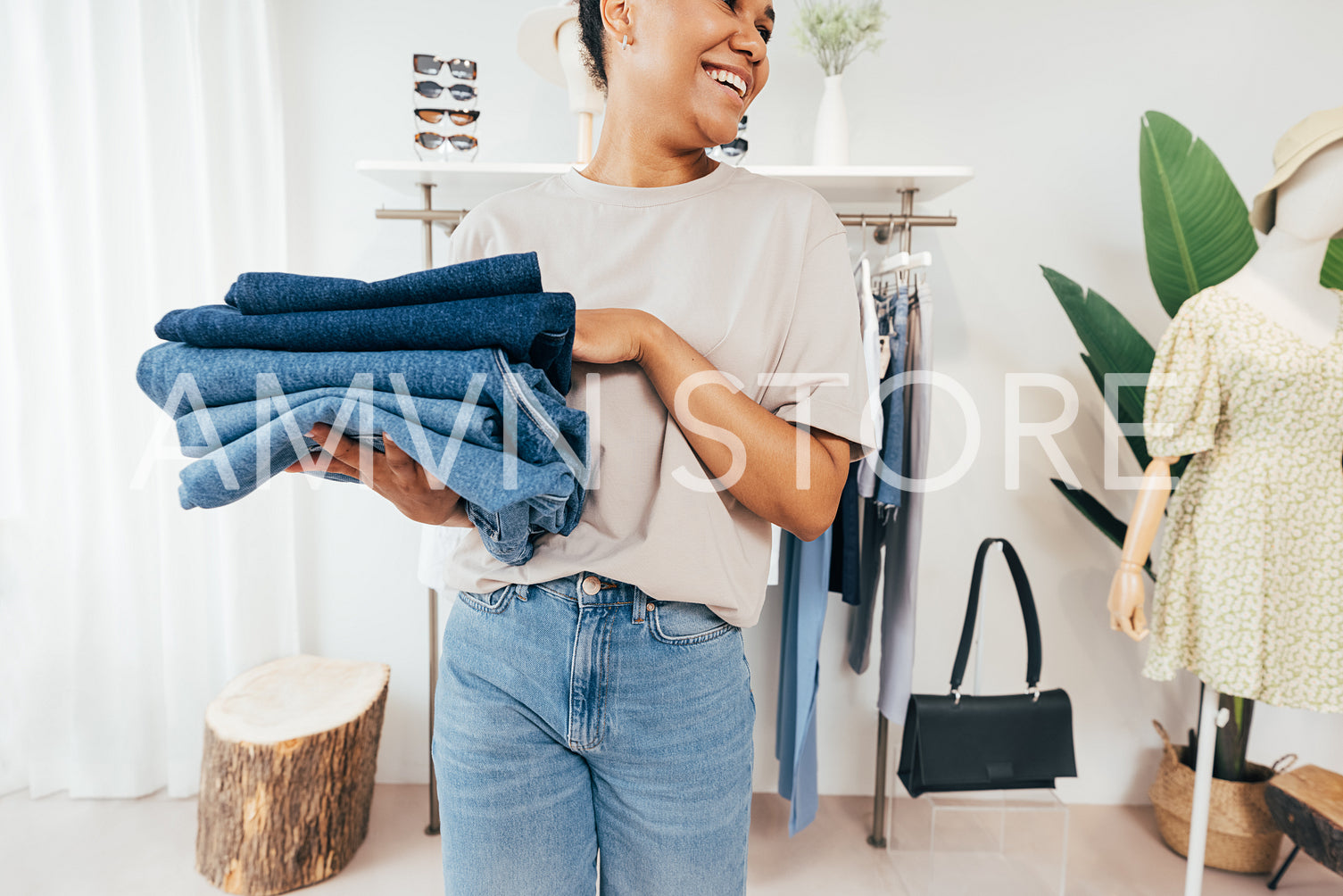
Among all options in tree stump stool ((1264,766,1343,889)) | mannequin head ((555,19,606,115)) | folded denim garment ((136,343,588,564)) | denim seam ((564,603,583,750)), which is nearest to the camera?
folded denim garment ((136,343,588,564))

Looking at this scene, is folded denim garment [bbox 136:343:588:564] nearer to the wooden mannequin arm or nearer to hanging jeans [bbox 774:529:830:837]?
hanging jeans [bbox 774:529:830:837]

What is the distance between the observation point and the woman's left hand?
657 millimetres

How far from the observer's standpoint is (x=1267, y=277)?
1.50 meters

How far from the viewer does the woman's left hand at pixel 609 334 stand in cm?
66

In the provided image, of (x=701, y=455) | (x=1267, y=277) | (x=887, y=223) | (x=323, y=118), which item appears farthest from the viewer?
(x=323, y=118)

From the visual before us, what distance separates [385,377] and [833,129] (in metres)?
1.59

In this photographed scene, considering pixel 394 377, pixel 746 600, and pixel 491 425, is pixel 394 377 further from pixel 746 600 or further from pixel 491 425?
pixel 746 600

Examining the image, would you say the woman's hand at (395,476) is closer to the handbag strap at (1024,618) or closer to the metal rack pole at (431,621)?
the metal rack pole at (431,621)

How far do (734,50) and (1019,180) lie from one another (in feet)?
5.50

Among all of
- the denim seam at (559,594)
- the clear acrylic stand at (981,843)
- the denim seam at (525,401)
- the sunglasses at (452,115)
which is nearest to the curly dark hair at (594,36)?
the denim seam at (525,401)

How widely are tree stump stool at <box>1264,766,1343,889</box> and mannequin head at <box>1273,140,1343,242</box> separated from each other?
115 centimetres

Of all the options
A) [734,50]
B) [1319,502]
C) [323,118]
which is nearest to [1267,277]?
[1319,502]

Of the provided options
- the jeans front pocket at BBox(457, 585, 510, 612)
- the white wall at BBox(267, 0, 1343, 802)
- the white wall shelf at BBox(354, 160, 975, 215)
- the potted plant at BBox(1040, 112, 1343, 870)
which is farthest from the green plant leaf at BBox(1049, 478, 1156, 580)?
the jeans front pocket at BBox(457, 585, 510, 612)

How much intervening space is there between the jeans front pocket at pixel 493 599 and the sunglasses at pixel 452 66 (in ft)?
4.83
